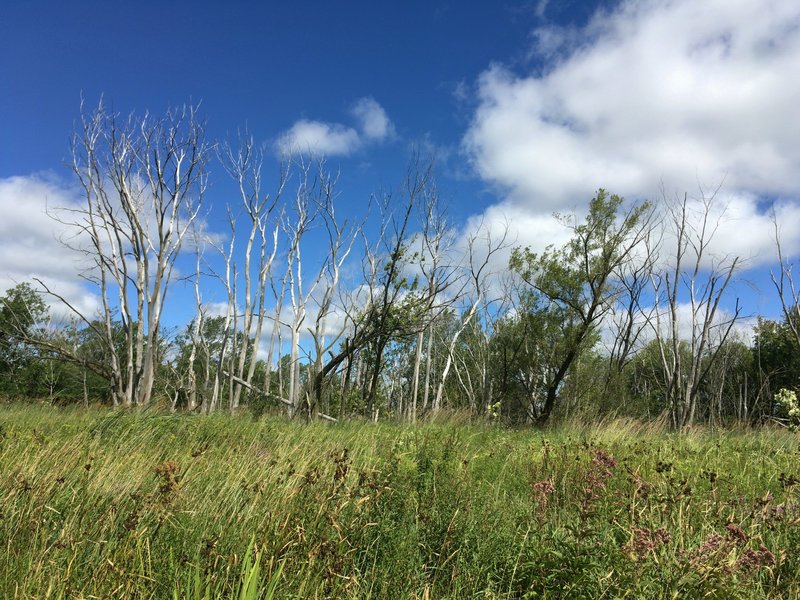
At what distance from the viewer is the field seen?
83.9 inches

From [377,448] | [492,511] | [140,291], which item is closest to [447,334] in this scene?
[140,291]

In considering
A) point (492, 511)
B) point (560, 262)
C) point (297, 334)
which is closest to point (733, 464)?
point (492, 511)

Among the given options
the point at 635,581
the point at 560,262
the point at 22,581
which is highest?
the point at 560,262

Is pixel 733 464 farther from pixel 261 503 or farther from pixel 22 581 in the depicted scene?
pixel 22 581

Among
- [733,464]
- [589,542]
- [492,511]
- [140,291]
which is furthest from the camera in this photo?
[140,291]

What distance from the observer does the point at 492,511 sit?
3.43 metres

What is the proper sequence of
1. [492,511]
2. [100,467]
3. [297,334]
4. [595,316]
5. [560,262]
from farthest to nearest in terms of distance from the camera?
[297,334] → [560,262] → [595,316] → [100,467] → [492,511]

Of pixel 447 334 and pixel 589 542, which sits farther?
pixel 447 334

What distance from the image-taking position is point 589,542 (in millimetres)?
2604

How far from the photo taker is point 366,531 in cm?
287

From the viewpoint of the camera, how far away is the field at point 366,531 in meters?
2.13

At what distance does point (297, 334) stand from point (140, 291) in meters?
8.07

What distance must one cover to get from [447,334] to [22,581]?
2986 cm

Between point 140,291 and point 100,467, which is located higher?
point 140,291
